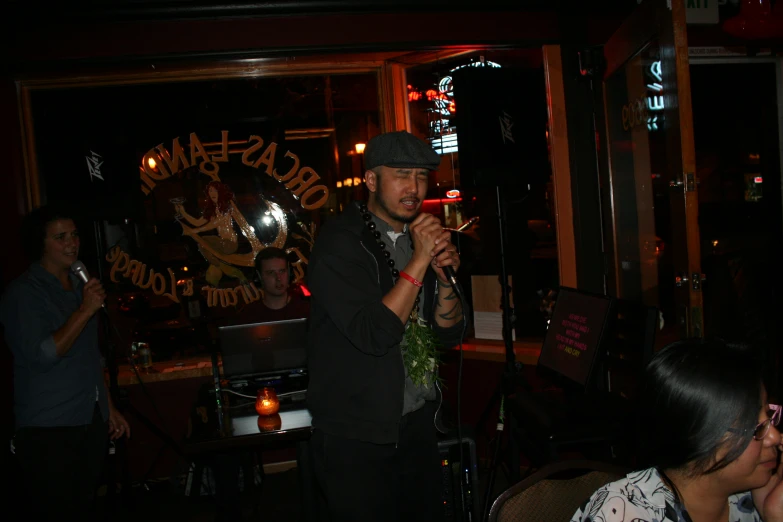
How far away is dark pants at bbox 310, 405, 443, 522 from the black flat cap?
90cm

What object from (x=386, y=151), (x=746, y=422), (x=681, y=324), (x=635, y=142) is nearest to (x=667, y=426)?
(x=746, y=422)

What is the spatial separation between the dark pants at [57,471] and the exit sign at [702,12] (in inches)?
185

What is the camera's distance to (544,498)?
1779mm

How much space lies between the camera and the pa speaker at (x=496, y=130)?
3934mm

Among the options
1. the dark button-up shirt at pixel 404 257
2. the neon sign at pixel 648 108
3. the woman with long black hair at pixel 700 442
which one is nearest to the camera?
the woman with long black hair at pixel 700 442

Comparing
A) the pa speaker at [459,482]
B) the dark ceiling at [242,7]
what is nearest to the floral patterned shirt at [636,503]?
the pa speaker at [459,482]

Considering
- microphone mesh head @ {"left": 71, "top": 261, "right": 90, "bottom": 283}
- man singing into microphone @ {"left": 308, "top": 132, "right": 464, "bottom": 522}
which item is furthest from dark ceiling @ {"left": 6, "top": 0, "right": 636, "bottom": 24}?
man singing into microphone @ {"left": 308, "top": 132, "right": 464, "bottom": 522}

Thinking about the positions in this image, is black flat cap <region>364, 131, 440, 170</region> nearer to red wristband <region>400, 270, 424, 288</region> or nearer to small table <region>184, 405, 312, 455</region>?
red wristband <region>400, 270, 424, 288</region>

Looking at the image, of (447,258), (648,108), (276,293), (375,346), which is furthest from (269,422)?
(648,108)

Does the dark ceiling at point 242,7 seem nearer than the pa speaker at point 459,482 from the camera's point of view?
No

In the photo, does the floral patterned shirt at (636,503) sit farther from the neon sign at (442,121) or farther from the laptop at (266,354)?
the neon sign at (442,121)

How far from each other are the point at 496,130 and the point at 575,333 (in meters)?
1.47

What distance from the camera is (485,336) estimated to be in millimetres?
4891

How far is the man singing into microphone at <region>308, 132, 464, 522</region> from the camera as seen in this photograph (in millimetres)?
1955
